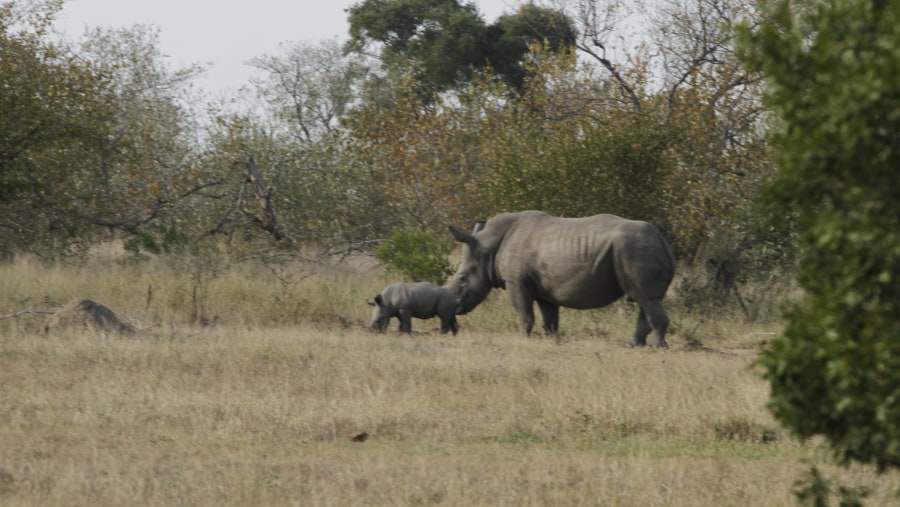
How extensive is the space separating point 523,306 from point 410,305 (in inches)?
60.1

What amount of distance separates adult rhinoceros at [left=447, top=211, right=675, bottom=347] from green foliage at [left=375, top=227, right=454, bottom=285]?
141 cm

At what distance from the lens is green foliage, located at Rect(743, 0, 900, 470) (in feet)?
17.0

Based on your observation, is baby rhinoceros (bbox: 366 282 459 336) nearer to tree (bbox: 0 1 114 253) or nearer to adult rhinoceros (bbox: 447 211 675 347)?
adult rhinoceros (bbox: 447 211 675 347)

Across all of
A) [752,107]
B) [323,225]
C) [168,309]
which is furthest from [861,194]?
[323,225]

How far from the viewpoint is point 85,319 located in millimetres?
15555

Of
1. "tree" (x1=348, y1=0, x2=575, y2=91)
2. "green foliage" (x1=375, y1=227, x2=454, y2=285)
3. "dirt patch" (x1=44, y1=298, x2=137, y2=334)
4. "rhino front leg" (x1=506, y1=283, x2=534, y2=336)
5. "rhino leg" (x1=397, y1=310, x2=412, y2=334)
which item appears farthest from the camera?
"tree" (x1=348, y1=0, x2=575, y2=91)

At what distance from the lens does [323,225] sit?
83.4ft

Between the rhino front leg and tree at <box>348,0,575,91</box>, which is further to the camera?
tree at <box>348,0,575,91</box>

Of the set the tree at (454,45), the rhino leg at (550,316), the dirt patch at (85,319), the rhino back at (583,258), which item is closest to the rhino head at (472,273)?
the rhino back at (583,258)

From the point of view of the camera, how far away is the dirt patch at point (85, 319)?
15.5 metres

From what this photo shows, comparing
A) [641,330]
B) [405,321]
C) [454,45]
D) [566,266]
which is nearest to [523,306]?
[566,266]

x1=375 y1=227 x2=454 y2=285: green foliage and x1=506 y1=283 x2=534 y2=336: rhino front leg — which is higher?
x1=375 y1=227 x2=454 y2=285: green foliage

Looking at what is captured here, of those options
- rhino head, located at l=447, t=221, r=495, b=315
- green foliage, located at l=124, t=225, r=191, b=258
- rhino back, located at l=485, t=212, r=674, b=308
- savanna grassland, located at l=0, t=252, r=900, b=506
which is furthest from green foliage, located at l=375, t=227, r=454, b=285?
green foliage, located at l=124, t=225, r=191, b=258

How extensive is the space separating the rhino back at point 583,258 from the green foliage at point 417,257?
189 centimetres
